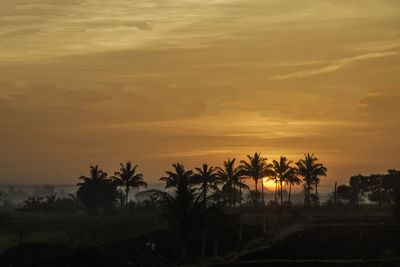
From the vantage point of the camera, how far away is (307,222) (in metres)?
68.3

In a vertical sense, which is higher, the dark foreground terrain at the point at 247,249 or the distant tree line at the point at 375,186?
the distant tree line at the point at 375,186

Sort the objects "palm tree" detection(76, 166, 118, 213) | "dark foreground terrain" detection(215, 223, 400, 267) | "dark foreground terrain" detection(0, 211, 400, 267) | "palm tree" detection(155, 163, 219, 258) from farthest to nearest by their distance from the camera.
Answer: "palm tree" detection(76, 166, 118, 213)
"palm tree" detection(155, 163, 219, 258)
"dark foreground terrain" detection(215, 223, 400, 267)
"dark foreground terrain" detection(0, 211, 400, 267)

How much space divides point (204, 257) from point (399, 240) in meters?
17.6

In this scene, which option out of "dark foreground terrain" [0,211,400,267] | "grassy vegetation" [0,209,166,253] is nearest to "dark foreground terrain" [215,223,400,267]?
"dark foreground terrain" [0,211,400,267]

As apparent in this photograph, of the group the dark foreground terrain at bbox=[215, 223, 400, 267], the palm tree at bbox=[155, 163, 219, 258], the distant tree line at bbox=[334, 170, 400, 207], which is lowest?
the dark foreground terrain at bbox=[215, 223, 400, 267]

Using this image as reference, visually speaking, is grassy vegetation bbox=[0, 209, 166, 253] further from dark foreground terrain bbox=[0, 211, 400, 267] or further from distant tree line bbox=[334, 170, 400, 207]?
distant tree line bbox=[334, 170, 400, 207]

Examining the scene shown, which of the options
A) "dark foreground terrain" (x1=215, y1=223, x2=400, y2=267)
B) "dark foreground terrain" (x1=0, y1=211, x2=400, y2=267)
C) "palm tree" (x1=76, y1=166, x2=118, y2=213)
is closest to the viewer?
"dark foreground terrain" (x1=0, y1=211, x2=400, y2=267)

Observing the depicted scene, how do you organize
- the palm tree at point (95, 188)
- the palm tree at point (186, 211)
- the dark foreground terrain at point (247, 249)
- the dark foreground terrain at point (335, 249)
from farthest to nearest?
the palm tree at point (95, 188) < the palm tree at point (186, 211) < the dark foreground terrain at point (335, 249) < the dark foreground terrain at point (247, 249)

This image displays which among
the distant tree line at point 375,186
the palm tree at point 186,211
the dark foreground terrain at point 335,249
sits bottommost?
the dark foreground terrain at point 335,249

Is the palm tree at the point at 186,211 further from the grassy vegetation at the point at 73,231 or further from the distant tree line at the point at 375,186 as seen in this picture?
the distant tree line at the point at 375,186

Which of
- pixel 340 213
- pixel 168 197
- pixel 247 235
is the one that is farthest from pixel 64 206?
pixel 168 197

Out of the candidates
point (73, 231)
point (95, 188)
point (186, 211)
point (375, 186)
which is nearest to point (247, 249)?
point (186, 211)

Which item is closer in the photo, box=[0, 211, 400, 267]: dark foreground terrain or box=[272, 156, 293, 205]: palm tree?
box=[0, 211, 400, 267]: dark foreground terrain

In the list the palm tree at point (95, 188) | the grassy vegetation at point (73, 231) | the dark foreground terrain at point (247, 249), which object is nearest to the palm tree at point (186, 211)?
the dark foreground terrain at point (247, 249)
